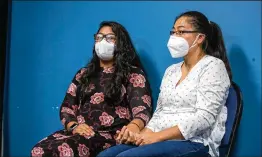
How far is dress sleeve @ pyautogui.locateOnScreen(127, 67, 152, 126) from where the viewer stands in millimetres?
2203

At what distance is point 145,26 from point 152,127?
814 millimetres

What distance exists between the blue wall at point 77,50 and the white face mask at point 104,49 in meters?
0.33

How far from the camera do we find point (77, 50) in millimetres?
2793

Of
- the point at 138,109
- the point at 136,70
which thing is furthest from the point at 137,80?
the point at 138,109

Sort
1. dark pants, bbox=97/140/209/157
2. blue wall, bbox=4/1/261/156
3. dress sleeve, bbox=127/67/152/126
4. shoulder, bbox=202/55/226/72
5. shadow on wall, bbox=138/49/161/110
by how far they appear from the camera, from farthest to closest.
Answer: shadow on wall, bbox=138/49/161/110 → blue wall, bbox=4/1/261/156 → dress sleeve, bbox=127/67/152/126 → shoulder, bbox=202/55/226/72 → dark pants, bbox=97/140/209/157

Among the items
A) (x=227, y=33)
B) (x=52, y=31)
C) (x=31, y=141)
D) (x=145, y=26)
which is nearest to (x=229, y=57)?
(x=227, y=33)

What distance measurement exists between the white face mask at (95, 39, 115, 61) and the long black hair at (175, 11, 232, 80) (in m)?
0.48

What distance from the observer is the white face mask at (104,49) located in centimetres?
235

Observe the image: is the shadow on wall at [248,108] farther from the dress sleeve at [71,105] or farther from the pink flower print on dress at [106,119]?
the dress sleeve at [71,105]

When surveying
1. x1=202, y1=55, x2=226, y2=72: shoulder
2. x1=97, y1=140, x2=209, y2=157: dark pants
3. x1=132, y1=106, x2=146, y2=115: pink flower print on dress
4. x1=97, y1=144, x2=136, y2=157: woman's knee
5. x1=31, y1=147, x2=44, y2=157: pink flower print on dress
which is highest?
x1=202, y1=55, x2=226, y2=72: shoulder

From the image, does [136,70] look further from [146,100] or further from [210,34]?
[210,34]

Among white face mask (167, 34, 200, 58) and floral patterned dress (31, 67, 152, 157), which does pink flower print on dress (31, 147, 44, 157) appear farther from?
white face mask (167, 34, 200, 58)

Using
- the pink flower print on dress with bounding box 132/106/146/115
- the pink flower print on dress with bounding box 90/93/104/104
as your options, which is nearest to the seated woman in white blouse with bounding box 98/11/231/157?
the pink flower print on dress with bounding box 132/106/146/115

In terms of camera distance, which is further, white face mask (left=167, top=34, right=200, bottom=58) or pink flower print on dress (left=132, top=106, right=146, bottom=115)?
pink flower print on dress (left=132, top=106, right=146, bottom=115)
